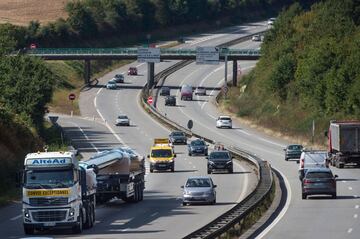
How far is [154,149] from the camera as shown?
236 feet

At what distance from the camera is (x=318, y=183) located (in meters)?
51.4

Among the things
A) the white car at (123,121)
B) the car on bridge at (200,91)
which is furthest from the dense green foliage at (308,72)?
the white car at (123,121)

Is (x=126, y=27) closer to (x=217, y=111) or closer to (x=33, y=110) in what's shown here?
(x=217, y=111)

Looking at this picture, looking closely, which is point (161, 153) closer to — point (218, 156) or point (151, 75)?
point (218, 156)

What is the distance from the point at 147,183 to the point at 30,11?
12732 centimetres

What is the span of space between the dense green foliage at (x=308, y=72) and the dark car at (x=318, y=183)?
4462 centimetres

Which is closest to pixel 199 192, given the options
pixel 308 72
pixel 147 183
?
pixel 147 183

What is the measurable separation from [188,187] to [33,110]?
41.2 meters

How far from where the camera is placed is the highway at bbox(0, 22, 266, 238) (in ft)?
135

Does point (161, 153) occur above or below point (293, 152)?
above

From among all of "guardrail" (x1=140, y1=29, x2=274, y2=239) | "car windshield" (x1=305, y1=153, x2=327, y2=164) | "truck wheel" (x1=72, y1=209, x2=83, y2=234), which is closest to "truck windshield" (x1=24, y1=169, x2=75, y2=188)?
"truck wheel" (x1=72, y1=209, x2=83, y2=234)

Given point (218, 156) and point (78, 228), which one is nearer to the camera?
point (78, 228)

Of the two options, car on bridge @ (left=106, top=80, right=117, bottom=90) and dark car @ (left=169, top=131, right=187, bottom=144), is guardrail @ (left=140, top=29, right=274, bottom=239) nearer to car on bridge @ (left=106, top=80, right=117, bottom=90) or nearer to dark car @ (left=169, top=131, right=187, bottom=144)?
dark car @ (left=169, top=131, right=187, bottom=144)

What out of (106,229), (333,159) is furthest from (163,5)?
(106,229)
